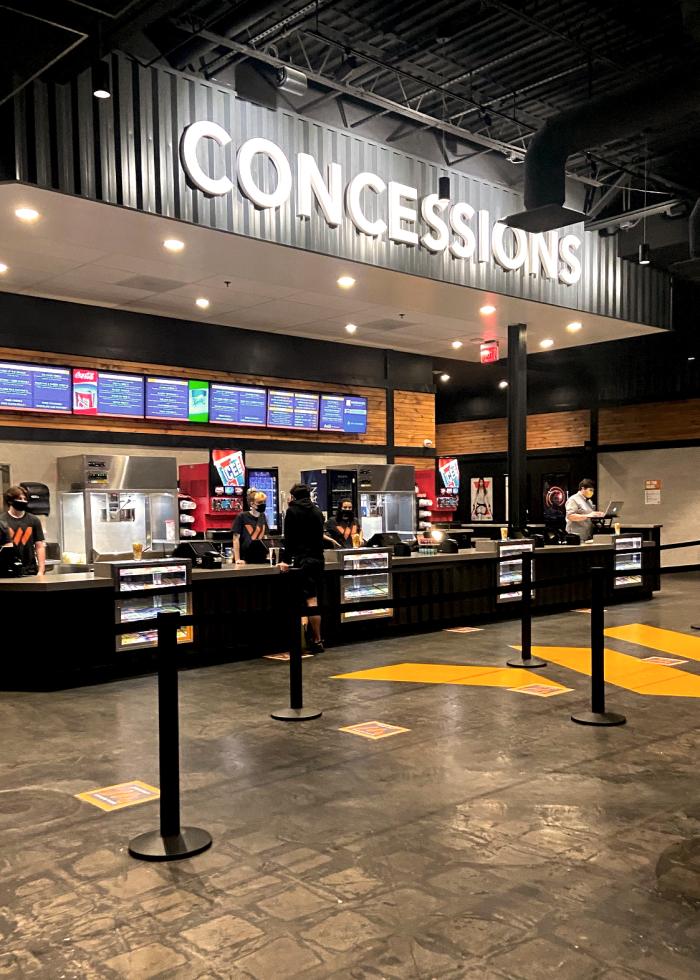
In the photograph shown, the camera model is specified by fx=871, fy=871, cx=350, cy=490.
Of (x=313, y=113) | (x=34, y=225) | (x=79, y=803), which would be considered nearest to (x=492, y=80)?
(x=313, y=113)

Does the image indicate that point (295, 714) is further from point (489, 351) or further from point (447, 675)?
point (489, 351)

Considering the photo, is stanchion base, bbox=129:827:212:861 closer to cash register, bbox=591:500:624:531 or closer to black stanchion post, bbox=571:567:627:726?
black stanchion post, bbox=571:567:627:726

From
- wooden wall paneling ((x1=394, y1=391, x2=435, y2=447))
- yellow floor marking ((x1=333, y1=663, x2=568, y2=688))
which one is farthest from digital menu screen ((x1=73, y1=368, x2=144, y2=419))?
yellow floor marking ((x1=333, y1=663, x2=568, y2=688))

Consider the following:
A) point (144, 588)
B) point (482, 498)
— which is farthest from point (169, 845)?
point (482, 498)

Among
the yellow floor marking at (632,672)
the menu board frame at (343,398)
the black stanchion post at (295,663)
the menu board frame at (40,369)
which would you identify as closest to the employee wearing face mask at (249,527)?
the menu board frame at (40,369)

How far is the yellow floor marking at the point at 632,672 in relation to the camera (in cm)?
665

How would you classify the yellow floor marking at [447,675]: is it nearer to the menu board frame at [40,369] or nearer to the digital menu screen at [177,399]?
the menu board frame at [40,369]

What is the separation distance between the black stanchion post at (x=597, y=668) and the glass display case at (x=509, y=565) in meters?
4.61

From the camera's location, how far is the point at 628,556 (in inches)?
498

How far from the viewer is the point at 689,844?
3617mm

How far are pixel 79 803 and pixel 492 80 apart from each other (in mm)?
7201

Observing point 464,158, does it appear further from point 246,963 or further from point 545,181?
point 246,963

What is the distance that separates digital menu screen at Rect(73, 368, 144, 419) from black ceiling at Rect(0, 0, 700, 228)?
14.0ft

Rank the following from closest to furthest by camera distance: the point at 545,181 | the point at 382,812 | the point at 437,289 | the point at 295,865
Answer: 1. the point at 295,865
2. the point at 382,812
3. the point at 545,181
4. the point at 437,289
